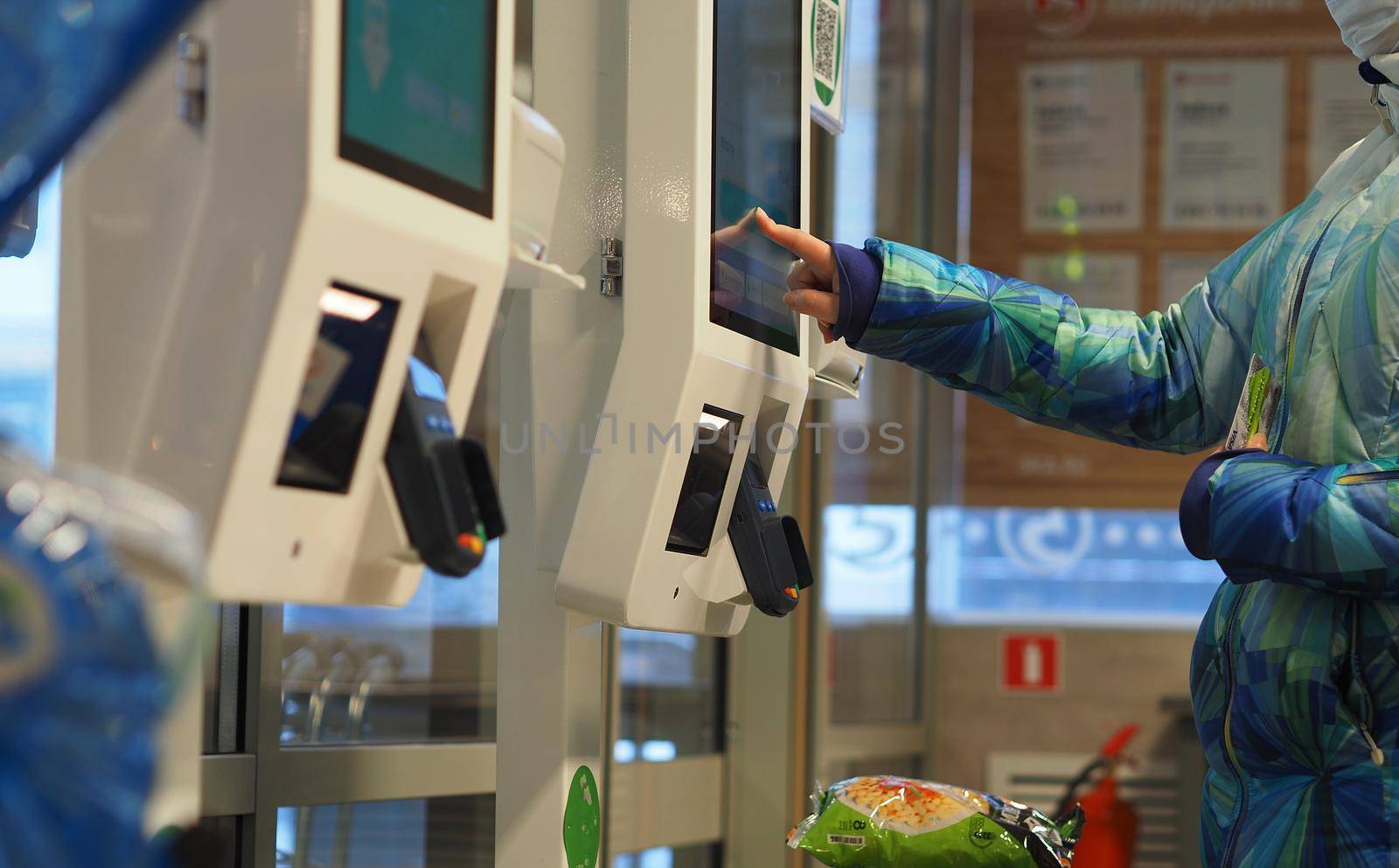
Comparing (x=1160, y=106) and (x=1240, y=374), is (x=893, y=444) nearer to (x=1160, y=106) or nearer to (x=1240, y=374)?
(x=1160, y=106)

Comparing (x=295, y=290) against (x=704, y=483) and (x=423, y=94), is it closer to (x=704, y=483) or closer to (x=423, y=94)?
(x=423, y=94)

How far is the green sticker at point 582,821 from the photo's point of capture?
5.14 feet

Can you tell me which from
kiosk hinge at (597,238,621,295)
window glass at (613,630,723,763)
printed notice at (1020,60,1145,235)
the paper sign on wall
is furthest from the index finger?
printed notice at (1020,60,1145,235)

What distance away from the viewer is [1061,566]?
4348mm

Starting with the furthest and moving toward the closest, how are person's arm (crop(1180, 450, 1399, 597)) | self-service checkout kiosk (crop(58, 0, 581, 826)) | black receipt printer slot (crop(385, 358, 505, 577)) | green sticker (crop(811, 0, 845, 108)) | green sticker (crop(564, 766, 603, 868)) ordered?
green sticker (crop(811, 0, 845, 108)) < green sticker (crop(564, 766, 603, 868)) < person's arm (crop(1180, 450, 1399, 597)) < black receipt printer slot (crop(385, 358, 505, 577)) < self-service checkout kiosk (crop(58, 0, 581, 826))

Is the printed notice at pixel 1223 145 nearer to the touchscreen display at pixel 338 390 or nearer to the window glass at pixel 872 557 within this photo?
the window glass at pixel 872 557

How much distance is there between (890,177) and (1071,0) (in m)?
0.98

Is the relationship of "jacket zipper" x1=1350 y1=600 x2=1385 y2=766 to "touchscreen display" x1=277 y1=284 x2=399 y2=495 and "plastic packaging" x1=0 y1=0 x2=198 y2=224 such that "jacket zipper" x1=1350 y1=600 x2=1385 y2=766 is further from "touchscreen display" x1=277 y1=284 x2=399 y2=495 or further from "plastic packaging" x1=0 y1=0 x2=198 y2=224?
"plastic packaging" x1=0 y1=0 x2=198 y2=224

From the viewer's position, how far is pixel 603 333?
4.76 feet

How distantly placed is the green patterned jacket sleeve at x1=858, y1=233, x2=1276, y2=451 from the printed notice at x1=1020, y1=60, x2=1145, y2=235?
2860 mm

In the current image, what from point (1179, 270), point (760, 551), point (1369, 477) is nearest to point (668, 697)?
point (760, 551)

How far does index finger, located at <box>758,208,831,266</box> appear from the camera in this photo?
148cm

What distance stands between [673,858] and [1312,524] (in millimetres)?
1891

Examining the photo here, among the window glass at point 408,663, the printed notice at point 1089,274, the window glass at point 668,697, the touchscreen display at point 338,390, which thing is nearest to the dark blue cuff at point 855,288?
the touchscreen display at point 338,390
